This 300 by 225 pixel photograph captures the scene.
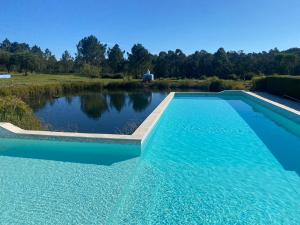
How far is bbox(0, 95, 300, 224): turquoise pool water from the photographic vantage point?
3.62m

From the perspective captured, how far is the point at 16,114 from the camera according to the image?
8656mm

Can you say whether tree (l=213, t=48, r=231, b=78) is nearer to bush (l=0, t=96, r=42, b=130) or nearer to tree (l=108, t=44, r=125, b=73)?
tree (l=108, t=44, r=125, b=73)

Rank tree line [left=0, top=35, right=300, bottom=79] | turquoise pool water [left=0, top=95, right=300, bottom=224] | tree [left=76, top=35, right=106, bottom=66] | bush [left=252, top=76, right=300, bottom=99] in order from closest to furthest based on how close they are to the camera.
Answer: turquoise pool water [left=0, top=95, right=300, bottom=224], bush [left=252, top=76, right=300, bottom=99], tree line [left=0, top=35, right=300, bottom=79], tree [left=76, top=35, right=106, bottom=66]

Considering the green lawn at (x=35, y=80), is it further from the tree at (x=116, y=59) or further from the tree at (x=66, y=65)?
the tree at (x=66, y=65)

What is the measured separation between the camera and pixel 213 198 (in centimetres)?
407

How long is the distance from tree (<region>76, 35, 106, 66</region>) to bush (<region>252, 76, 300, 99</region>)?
178 feet

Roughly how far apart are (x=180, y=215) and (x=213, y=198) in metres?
0.68

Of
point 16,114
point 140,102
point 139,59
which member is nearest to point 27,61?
point 139,59

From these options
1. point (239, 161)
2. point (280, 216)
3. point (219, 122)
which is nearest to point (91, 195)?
point (280, 216)

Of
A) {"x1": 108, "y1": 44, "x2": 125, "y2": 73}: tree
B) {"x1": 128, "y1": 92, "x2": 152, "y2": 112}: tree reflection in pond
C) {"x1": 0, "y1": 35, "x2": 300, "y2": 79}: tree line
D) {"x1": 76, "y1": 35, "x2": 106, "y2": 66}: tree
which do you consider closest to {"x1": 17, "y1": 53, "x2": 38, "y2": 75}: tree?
{"x1": 0, "y1": 35, "x2": 300, "y2": 79}: tree line

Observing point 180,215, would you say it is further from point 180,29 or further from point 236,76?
point 236,76

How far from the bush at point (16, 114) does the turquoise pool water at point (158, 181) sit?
1.66 meters

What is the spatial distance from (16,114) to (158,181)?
5.84 m

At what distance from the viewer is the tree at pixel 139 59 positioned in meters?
A: 44.3
